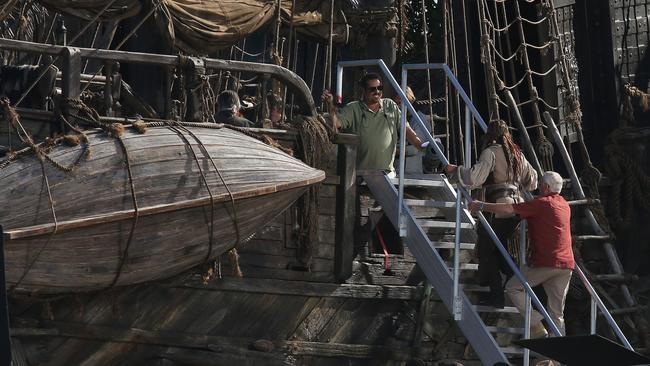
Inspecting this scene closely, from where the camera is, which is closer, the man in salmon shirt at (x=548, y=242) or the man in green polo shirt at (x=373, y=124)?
the man in salmon shirt at (x=548, y=242)

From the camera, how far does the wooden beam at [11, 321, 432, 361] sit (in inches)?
446

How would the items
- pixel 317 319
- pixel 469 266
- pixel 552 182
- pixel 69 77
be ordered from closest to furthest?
1. pixel 69 77
2. pixel 552 182
3. pixel 317 319
4. pixel 469 266

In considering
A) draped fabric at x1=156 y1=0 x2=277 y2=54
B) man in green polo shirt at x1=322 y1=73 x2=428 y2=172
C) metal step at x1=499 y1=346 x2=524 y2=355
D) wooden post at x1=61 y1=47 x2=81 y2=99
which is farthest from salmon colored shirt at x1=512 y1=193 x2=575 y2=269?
wooden post at x1=61 y1=47 x2=81 y2=99

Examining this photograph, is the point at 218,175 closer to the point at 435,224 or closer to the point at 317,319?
the point at 317,319

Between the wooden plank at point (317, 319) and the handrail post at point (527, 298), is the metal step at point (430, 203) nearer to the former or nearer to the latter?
the handrail post at point (527, 298)

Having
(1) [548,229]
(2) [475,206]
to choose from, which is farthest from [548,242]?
(2) [475,206]

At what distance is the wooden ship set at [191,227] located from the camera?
35.5 feet

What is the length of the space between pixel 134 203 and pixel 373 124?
2598 mm

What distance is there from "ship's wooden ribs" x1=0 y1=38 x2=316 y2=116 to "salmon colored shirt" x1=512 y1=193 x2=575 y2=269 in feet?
5.84

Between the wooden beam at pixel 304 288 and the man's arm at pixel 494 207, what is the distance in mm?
1141

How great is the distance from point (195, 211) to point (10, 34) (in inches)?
188

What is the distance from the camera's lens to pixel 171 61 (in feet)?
38.9

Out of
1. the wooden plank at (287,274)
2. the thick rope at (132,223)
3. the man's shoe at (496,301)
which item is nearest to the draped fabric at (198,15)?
the thick rope at (132,223)

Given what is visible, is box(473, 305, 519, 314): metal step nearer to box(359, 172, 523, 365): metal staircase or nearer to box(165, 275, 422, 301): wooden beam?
box(359, 172, 523, 365): metal staircase
